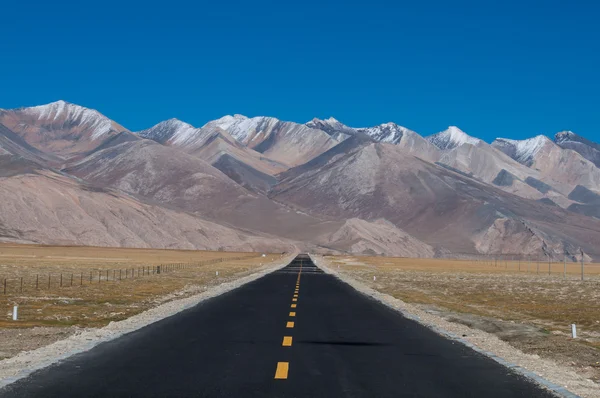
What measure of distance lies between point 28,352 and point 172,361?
4.11m

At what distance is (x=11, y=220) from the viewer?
199250mm

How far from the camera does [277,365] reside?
1543cm

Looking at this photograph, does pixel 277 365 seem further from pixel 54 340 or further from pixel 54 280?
pixel 54 280

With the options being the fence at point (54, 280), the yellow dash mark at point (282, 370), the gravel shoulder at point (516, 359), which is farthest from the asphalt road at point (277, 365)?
the fence at point (54, 280)

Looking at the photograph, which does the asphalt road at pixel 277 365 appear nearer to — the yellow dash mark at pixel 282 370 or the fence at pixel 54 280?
the yellow dash mark at pixel 282 370

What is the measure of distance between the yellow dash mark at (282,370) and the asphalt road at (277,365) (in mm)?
21

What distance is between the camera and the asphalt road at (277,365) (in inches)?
499

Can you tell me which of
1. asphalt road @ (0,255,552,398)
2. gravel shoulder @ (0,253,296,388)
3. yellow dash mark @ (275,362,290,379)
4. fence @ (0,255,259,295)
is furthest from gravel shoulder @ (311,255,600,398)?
fence @ (0,255,259,295)

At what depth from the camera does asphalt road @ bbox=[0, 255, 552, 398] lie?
41.5 ft

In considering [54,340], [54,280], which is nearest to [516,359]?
[54,340]

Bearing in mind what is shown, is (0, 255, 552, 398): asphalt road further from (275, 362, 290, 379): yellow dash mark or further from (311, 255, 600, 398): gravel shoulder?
(311, 255, 600, 398): gravel shoulder

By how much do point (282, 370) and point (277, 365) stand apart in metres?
0.69

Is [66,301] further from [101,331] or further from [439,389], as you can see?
[439,389]

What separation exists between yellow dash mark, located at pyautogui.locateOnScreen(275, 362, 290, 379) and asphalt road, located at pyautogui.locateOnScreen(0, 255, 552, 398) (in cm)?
2
